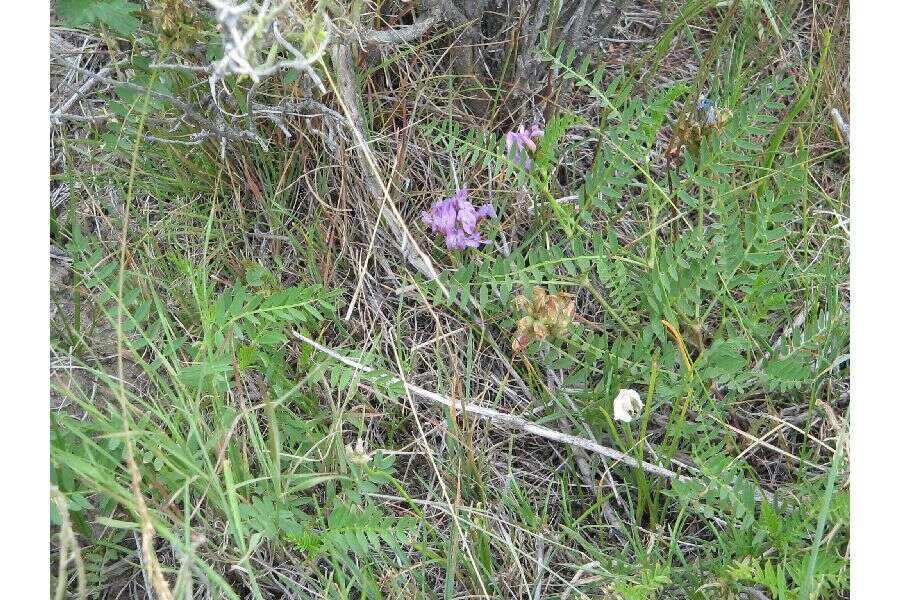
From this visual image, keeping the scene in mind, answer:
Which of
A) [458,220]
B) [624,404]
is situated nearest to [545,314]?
[624,404]

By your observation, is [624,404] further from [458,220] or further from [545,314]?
[458,220]

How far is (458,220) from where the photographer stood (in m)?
1.74

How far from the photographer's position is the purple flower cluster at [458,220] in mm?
1723

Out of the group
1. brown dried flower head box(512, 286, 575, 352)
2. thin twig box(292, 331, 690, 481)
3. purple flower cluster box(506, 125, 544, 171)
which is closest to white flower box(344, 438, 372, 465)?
thin twig box(292, 331, 690, 481)

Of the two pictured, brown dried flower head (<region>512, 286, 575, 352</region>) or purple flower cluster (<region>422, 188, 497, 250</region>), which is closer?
A: brown dried flower head (<region>512, 286, 575, 352</region>)

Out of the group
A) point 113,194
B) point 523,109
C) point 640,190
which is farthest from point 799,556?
point 113,194

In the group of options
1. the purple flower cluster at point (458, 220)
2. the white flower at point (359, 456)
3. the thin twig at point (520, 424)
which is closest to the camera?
the white flower at point (359, 456)

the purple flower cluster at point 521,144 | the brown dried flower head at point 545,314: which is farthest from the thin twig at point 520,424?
the purple flower cluster at point 521,144

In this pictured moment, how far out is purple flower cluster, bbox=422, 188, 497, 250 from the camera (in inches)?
67.8

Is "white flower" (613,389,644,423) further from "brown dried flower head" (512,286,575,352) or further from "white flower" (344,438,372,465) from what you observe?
"white flower" (344,438,372,465)

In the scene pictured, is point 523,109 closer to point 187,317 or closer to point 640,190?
point 640,190

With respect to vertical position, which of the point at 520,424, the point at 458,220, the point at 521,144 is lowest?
the point at 520,424

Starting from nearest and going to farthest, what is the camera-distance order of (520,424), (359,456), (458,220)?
(359,456) → (520,424) → (458,220)

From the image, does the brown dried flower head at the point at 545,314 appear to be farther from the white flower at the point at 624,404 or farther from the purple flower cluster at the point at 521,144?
the purple flower cluster at the point at 521,144
